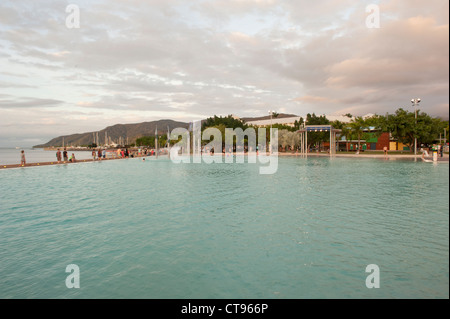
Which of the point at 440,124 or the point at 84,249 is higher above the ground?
the point at 440,124

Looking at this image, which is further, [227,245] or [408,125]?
[408,125]

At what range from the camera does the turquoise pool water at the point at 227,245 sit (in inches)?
256

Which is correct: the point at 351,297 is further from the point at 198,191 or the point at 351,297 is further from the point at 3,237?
the point at 198,191

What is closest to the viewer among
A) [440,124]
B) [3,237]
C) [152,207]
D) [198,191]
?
[3,237]

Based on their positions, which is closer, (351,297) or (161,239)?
Result: (351,297)

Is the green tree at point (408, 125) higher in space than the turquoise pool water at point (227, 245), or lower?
higher

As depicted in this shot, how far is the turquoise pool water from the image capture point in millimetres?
6504

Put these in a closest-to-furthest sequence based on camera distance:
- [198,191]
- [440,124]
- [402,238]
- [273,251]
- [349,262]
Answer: [349,262] < [273,251] < [402,238] < [198,191] < [440,124]

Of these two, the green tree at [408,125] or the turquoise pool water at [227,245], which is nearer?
the turquoise pool water at [227,245]

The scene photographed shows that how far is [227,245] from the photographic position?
29.6 ft

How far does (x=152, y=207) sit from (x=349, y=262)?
9165mm
